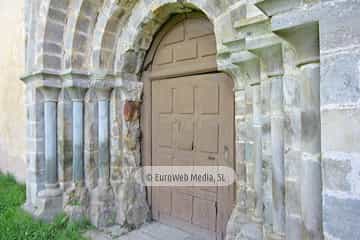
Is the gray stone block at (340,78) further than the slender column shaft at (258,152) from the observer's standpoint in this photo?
No

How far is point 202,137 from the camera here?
2.31 meters

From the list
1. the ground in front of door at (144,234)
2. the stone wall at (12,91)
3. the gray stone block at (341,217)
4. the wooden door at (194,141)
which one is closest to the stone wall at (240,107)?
the gray stone block at (341,217)

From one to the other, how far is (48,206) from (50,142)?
0.69m

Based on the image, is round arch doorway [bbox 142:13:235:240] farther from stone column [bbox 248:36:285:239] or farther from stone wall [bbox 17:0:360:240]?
stone column [bbox 248:36:285:239]

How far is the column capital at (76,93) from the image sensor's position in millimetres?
2783

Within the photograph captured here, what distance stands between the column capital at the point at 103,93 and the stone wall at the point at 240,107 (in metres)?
0.01

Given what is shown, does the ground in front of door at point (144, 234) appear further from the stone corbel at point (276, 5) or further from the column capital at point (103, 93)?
the stone corbel at point (276, 5)

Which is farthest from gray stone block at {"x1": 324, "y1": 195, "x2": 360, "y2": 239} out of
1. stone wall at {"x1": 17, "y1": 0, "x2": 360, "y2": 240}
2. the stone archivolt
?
the stone archivolt

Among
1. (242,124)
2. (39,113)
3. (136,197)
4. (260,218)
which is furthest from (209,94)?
(39,113)

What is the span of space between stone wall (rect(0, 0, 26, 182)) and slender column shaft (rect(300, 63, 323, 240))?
4.25m

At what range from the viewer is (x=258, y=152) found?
151 centimetres

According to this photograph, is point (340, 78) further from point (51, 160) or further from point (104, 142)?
point (51, 160)

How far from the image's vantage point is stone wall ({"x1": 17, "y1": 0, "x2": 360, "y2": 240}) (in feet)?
2.73

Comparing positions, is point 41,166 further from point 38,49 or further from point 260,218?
point 260,218
